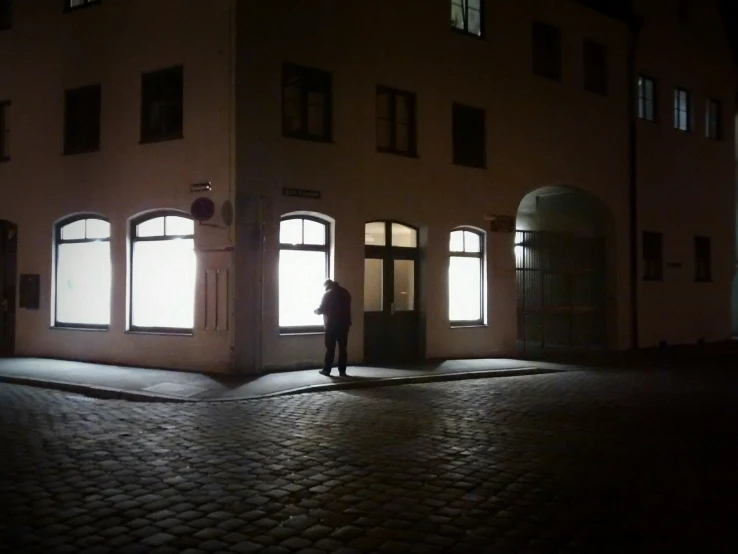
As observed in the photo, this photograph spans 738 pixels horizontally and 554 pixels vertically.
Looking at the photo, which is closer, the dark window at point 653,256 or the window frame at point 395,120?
the window frame at point 395,120

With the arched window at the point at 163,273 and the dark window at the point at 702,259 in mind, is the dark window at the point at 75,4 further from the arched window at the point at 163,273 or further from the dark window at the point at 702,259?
the dark window at the point at 702,259

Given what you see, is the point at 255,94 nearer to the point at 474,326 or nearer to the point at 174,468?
the point at 474,326

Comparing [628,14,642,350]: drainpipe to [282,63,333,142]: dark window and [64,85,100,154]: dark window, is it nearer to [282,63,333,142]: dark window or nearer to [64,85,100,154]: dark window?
[282,63,333,142]: dark window

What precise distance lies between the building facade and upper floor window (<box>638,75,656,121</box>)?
2.61 feet

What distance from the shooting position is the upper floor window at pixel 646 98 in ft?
82.3

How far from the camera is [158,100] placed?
16.7 meters

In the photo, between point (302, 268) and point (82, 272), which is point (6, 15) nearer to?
point (82, 272)

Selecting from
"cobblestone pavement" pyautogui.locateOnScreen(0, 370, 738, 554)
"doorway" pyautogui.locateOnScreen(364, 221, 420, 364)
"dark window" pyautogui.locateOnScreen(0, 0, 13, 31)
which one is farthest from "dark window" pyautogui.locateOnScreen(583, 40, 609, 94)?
"dark window" pyautogui.locateOnScreen(0, 0, 13, 31)

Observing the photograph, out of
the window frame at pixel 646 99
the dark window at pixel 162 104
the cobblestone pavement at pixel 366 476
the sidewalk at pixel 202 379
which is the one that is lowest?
the cobblestone pavement at pixel 366 476

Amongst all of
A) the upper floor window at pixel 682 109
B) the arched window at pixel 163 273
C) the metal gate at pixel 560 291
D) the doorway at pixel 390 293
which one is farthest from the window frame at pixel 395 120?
the upper floor window at pixel 682 109

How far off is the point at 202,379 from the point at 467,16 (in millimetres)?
11147

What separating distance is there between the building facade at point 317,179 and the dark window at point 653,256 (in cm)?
68

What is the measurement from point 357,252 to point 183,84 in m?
Answer: 4.83

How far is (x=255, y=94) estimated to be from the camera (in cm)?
1546
